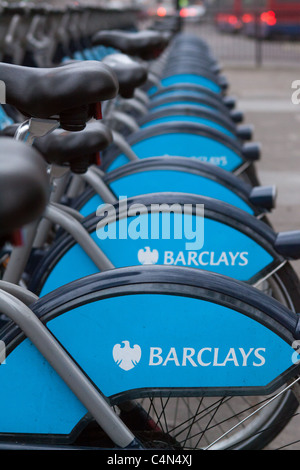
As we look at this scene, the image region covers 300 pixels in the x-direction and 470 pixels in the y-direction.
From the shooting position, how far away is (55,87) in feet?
5.73

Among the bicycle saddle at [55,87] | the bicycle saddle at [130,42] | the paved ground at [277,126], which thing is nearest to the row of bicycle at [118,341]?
the bicycle saddle at [55,87]

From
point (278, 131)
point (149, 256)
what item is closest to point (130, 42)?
point (149, 256)

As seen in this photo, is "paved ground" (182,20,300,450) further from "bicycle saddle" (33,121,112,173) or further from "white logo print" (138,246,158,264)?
"bicycle saddle" (33,121,112,173)

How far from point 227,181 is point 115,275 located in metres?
1.38

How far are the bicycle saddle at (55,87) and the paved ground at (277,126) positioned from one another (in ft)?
4.23

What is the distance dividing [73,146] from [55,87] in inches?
29.3

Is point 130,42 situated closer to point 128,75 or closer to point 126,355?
Result: point 128,75

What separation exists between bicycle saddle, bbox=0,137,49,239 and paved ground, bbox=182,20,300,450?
5.48 ft

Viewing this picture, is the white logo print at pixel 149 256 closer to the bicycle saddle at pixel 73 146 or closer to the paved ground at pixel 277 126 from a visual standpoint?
the bicycle saddle at pixel 73 146

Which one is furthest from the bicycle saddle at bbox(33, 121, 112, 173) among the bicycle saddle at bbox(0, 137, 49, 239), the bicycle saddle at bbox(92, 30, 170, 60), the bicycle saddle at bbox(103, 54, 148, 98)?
the bicycle saddle at bbox(92, 30, 170, 60)

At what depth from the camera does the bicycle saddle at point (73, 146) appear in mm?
2484

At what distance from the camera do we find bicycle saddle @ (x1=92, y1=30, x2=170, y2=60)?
4.43 metres

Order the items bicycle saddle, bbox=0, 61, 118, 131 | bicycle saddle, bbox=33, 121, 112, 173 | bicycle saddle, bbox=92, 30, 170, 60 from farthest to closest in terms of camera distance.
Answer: bicycle saddle, bbox=92, 30, 170, 60 → bicycle saddle, bbox=33, 121, 112, 173 → bicycle saddle, bbox=0, 61, 118, 131

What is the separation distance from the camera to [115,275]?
1.96 m
